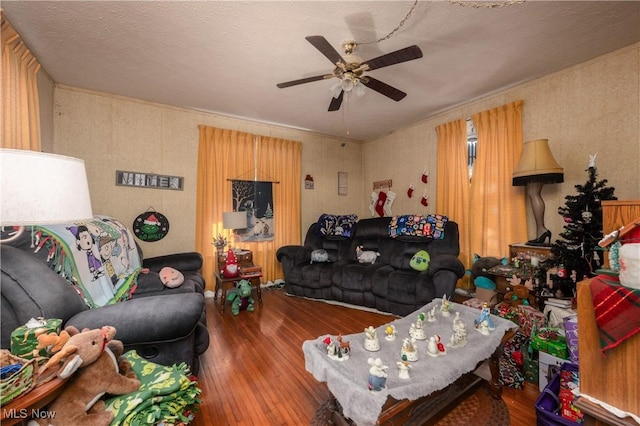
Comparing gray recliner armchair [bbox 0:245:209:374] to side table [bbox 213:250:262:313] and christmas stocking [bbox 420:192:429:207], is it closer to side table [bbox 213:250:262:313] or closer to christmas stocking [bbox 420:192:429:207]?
side table [bbox 213:250:262:313]

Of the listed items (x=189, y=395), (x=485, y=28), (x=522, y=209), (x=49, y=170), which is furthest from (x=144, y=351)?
(x=522, y=209)

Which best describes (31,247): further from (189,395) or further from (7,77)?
(7,77)

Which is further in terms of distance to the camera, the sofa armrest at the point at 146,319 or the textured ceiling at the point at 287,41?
the textured ceiling at the point at 287,41

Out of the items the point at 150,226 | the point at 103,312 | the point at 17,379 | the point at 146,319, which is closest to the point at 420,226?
the point at 146,319

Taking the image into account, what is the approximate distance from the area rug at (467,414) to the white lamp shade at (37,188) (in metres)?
1.50

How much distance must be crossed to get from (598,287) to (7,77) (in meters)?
3.37

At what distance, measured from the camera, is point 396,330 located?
5.27ft

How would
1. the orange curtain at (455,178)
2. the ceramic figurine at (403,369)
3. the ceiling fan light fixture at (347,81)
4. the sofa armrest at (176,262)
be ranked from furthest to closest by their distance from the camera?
the orange curtain at (455,178), the sofa armrest at (176,262), the ceiling fan light fixture at (347,81), the ceramic figurine at (403,369)

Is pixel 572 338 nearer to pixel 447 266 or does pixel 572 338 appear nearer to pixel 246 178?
pixel 447 266

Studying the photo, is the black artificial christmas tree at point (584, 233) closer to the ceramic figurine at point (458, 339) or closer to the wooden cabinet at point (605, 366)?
the ceramic figurine at point (458, 339)

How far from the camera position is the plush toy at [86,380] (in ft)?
2.91


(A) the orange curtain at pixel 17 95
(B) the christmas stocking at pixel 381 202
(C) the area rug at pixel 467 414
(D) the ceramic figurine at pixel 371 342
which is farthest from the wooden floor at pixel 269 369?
(B) the christmas stocking at pixel 381 202

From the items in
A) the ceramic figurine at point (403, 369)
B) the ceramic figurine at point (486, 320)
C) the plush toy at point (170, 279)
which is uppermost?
the plush toy at point (170, 279)

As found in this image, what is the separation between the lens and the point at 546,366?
5.29ft
